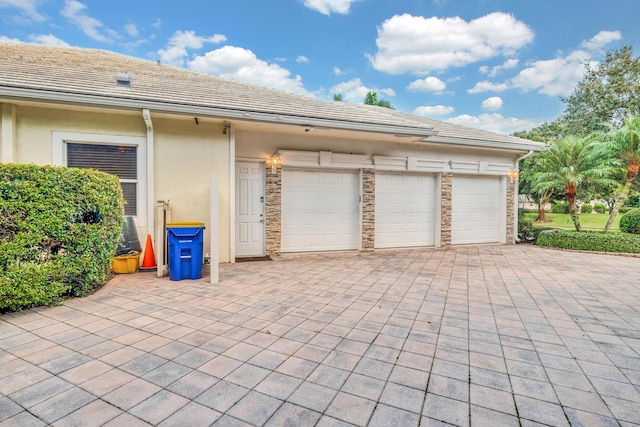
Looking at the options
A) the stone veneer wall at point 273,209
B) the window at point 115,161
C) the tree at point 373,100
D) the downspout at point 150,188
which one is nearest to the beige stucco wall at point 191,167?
the downspout at point 150,188

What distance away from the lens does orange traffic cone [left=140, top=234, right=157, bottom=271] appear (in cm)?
559

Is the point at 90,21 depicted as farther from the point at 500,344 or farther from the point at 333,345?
the point at 500,344

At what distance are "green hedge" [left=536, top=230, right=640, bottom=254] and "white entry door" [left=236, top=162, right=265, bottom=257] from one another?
28.6 ft

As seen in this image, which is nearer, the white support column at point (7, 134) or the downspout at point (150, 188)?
the white support column at point (7, 134)

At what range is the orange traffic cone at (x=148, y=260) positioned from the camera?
559 centimetres

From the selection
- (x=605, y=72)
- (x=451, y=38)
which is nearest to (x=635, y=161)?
(x=451, y=38)

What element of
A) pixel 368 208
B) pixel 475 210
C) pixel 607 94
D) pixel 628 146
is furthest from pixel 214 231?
pixel 607 94

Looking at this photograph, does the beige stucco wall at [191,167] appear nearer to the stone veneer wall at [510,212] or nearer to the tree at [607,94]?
the stone veneer wall at [510,212]

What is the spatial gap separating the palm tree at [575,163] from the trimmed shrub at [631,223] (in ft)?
4.00

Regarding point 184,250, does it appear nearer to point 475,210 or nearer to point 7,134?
point 7,134

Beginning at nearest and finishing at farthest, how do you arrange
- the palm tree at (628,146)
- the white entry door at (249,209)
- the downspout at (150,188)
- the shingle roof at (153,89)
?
the shingle roof at (153,89), the downspout at (150,188), the white entry door at (249,209), the palm tree at (628,146)

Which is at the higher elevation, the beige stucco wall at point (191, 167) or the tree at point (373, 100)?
the tree at point (373, 100)

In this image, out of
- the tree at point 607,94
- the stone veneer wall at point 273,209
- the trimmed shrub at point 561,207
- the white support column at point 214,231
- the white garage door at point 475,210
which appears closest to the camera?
the white support column at point 214,231

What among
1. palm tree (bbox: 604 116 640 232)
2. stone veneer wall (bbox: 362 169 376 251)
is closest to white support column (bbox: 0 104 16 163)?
stone veneer wall (bbox: 362 169 376 251)
